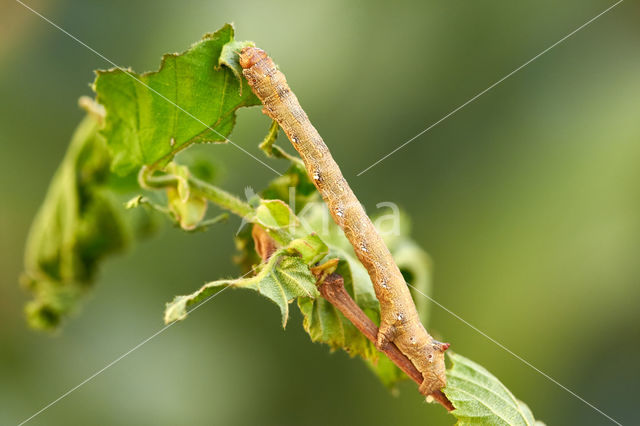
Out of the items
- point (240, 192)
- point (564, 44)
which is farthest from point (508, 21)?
point (240, 192)

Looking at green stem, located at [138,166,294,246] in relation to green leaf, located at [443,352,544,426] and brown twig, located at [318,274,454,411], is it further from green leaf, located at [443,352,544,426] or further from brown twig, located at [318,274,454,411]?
green leaf, located at [443,352,544,426]

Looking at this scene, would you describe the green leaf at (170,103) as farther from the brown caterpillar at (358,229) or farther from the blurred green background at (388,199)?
the blurred green background at (388,199)

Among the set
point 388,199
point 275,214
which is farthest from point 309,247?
point 388,199

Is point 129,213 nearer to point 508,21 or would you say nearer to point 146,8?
point 146,8

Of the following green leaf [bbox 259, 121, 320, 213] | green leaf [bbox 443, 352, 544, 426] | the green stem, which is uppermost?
green leaf [bbox 259, 121, 320, 213]

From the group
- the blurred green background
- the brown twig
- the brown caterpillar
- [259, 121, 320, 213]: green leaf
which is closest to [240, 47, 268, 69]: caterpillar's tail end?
the brown caterpillar

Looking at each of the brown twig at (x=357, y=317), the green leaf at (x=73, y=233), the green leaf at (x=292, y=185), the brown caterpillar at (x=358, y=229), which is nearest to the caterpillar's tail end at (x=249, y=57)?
the brown caterpillar at (x=358, y=229)
